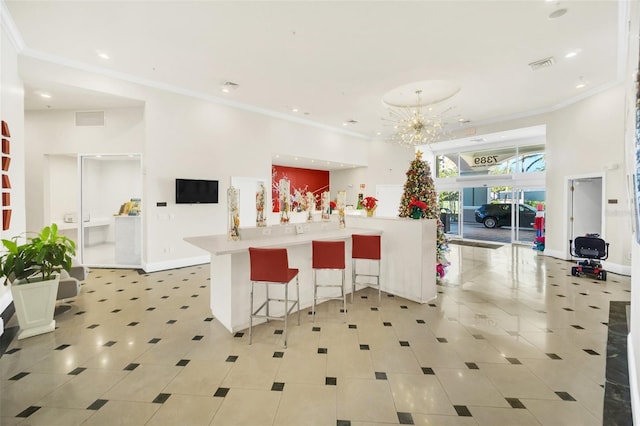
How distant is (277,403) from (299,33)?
4560mm

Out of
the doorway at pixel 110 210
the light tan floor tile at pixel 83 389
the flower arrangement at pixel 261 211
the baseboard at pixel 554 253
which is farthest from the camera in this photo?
the baseboard at pixel 554 253

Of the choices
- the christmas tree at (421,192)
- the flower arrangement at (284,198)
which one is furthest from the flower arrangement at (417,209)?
the flower arrangement at (284,198)

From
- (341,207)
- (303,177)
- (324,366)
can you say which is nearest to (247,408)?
(324,366)

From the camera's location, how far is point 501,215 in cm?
1153

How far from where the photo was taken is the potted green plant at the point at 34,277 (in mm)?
3078

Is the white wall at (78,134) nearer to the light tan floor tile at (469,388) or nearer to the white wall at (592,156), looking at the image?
the light tan floor tile at (469,388)

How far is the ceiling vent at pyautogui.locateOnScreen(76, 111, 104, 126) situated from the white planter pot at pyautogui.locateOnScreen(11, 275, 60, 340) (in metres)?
4.22

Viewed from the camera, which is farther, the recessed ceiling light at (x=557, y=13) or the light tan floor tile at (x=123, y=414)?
the recessed ceiling light at (x=557, y=13)

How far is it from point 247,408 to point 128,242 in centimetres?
576

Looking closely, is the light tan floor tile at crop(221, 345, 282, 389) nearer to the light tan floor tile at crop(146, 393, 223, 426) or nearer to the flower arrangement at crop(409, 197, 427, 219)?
the light tan floor tile at crop(146, 393, 223, 426)

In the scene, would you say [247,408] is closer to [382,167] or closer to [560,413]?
[560,413]

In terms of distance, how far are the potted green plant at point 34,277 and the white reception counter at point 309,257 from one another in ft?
5.10

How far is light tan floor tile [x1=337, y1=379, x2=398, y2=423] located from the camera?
6.62 ft

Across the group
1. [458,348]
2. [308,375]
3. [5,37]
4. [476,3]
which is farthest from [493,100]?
[5,37]
